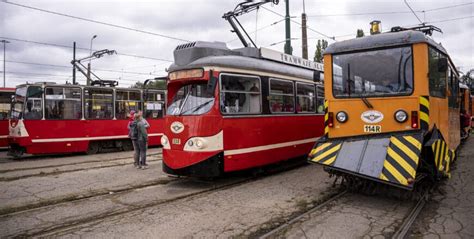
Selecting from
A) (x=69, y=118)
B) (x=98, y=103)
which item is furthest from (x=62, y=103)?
(x=98, y=103)

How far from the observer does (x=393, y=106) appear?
6.21 meters

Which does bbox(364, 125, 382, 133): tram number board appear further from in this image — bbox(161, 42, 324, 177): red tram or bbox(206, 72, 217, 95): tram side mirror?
bbox(206, 72, 217, 95): tram side mirror

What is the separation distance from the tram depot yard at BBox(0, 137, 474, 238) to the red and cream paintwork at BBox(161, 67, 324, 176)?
1.58 feet

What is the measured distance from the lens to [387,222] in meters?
5.23

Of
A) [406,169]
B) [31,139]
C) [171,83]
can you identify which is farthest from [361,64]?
[31,139]

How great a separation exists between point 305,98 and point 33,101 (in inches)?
374

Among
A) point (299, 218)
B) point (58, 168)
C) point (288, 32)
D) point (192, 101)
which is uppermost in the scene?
point (288, 32)

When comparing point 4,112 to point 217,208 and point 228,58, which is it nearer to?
point 228,58

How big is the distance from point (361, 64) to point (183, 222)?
4111 millimetres

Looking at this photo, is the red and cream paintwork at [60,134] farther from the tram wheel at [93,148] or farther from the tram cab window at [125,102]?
the tram cab window at [125,102]

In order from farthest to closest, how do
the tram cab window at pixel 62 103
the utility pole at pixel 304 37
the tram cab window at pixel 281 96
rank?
the utility pole at pixel 304 37 < the tram cab window at pixel 62 103 < the tram cab window at pixel 281 96

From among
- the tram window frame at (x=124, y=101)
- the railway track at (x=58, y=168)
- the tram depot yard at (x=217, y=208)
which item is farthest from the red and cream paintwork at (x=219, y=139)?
the tram window frame at (x=124, y=101)

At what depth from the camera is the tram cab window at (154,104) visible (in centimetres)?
1644

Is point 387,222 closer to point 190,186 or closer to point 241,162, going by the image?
point 241,162
